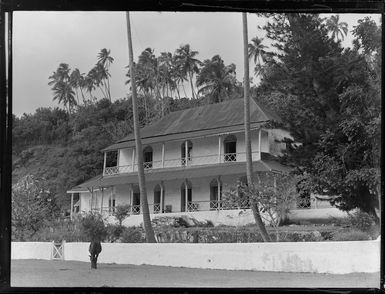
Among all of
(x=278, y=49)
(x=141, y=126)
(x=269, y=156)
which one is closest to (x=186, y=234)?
(x=269, y=156)

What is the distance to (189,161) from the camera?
54.7ft

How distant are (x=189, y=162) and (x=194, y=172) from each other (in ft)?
1.64

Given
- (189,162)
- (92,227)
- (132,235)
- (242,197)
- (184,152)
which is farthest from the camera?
(189,162)

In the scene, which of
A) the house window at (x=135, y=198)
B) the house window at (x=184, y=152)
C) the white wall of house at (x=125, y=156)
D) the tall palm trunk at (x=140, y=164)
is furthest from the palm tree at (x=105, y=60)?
the house window at (x=184, y=152)

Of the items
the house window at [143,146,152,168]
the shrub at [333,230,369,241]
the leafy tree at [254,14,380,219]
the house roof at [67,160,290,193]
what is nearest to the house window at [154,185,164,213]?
the house roof at [67,160,290,193]

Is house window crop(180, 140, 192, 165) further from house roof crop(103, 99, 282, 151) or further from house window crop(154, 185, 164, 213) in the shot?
house window crop(154, 185, 164, 213)

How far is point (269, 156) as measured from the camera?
1254 centimetres

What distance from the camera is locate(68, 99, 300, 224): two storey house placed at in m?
9.74

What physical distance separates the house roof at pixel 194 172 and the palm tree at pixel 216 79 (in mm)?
2137

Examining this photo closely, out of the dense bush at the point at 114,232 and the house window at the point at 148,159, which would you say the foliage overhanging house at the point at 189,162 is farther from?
the dense bush at the point at 114,232

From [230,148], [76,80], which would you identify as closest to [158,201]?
[230,148]

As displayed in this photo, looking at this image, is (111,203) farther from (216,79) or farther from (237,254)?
(216,79)

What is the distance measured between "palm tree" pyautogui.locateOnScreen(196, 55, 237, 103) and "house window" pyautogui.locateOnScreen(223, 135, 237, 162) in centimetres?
179

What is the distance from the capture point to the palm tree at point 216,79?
7.04m
